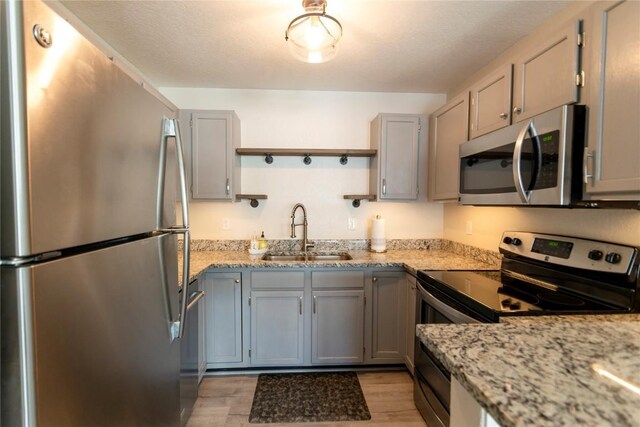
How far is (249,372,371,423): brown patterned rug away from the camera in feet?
6.01

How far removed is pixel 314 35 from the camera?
1508 millimetres

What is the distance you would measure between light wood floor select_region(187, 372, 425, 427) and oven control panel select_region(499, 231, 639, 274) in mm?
1219

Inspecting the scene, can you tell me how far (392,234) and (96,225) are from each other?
2.46m

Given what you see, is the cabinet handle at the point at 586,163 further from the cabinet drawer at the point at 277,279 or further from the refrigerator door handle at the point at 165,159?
the cabinet drawer at the point at 277,279

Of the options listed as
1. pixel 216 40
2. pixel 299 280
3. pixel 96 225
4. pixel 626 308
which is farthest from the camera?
pixel 299 280

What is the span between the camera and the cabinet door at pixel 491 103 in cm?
160

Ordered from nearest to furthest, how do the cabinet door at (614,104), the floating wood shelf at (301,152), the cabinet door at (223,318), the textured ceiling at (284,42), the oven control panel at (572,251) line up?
the cabinet door at (614,104) < the oven control panel at (572,251) < the textured ceiling at (284,42) < the cabinet door at (223,318) < the floating wood shelf at (301,152)

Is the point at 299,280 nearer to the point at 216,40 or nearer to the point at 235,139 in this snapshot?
the point at 235,139

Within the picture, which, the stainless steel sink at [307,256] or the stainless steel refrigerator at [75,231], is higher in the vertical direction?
the stainless steel refrigerator at [75,231]

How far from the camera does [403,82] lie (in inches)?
100

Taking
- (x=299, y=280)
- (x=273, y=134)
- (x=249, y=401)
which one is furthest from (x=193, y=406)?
(x=273, y=134)

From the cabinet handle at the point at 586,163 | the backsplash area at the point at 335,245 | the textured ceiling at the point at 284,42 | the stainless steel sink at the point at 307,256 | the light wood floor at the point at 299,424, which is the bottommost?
the light wood floor at the point at 299,424

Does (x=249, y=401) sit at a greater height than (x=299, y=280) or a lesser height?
lesser

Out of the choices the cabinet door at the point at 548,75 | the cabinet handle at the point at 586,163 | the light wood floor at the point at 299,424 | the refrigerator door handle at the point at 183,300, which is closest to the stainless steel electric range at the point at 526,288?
the light wood floor at the point at 299,424
